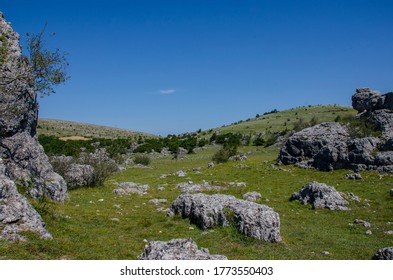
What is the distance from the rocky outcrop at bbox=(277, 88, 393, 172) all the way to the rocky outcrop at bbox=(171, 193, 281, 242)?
2198 cm

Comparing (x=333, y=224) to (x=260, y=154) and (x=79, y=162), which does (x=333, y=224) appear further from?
(x=260, y=154)

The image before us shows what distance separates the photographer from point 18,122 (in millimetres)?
20266

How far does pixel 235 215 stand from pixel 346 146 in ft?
82.0

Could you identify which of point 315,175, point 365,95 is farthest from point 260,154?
point 315,175

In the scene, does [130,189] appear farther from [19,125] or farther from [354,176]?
[354,176]

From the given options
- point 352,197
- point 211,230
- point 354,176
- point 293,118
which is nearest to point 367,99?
point 354,176

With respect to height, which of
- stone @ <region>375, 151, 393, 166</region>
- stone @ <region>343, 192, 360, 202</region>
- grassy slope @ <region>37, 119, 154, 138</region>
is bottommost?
stone @ <region>343, 192, 360, 202</region>

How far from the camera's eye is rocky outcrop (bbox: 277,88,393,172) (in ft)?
116

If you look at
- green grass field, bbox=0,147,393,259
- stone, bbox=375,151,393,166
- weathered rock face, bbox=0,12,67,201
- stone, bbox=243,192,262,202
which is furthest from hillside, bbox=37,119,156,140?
stone, bbox=375,151,393,166

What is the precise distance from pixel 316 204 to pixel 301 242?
7.78m

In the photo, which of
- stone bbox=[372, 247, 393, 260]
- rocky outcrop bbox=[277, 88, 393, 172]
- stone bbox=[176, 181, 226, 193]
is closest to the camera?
stone bbox=[372, 247, 393, 260]

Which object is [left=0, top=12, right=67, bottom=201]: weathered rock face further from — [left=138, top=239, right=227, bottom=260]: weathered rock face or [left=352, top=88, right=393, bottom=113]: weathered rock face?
[left=352, top=88, right=393, bottom=113]: weathered rock face

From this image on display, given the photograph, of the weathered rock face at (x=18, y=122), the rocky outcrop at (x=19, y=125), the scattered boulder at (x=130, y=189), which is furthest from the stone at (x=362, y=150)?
the weathered rock face at (x=18, y=122)

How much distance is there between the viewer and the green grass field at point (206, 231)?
1351 cm
